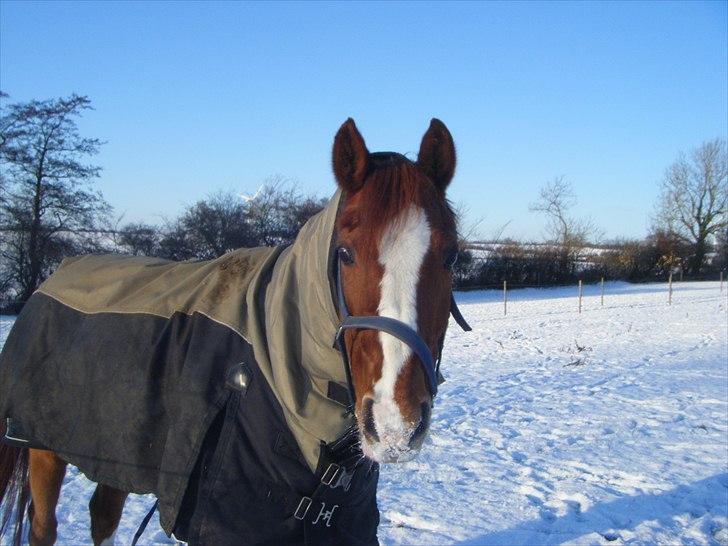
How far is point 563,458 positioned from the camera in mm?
4652

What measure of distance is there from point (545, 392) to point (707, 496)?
3.18 m

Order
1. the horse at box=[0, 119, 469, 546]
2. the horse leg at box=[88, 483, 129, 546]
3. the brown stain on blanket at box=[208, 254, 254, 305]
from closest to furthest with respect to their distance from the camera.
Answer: the horse at box=[0, 119, 469, 546] → the brown stain on blanket at box=[208, 254, 254, 305] → the horse leg at box=[88, 483, 129, 546]

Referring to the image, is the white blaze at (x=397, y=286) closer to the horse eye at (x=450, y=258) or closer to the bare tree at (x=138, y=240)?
the horse eye at (x=450, y=258)

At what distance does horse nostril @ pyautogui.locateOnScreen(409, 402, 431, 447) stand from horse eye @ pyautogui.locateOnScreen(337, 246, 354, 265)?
1.51 feet

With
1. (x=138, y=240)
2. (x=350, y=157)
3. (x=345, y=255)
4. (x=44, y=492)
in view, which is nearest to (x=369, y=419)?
(x=345, y=255)

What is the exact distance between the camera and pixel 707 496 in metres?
3.90

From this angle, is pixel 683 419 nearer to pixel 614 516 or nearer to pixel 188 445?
pixel 614 516

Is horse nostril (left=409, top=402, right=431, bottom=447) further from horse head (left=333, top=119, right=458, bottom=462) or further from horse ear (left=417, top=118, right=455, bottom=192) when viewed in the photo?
horse ear (left=417, top=118, right=455, bottom=192)

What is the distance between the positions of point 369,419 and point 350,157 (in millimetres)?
821

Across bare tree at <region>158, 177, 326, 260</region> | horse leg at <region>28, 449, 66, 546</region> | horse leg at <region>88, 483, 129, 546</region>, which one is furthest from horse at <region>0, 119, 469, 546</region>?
bare tree at <region>158, 177, 326, 260</region>

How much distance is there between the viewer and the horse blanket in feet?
5.73

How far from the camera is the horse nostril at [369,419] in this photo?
4.52 feet

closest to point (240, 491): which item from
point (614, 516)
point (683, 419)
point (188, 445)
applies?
point (188, 445)

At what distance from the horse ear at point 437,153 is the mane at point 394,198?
0.30 ft
